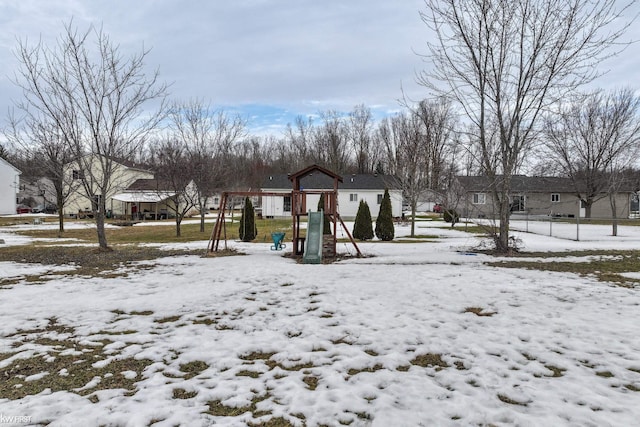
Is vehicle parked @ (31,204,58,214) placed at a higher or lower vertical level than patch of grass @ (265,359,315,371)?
higher

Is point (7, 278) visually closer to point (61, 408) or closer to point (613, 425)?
point (61, 408)

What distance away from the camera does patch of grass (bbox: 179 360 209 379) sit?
358 cm

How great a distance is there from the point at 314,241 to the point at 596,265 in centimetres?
745

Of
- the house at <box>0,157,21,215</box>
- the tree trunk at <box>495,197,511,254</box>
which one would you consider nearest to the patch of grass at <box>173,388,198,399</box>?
the tree trunk at <box>495,197,511,254</box>

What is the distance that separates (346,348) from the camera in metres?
4.14

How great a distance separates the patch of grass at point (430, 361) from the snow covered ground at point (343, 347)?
0.07 feet

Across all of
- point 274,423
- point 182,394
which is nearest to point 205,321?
point 182,394

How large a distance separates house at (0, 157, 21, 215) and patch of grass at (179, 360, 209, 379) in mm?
45342

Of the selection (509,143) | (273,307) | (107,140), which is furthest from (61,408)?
(509,143)

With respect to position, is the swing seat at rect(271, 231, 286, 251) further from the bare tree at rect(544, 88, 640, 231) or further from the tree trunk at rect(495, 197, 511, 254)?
the bare tree at rect(544, 88, 640, 231)

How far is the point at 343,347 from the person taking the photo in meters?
4.18

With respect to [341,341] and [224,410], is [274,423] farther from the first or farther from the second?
[341,341]

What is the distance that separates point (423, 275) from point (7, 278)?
29.4ft

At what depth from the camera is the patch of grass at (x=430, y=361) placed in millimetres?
3711
